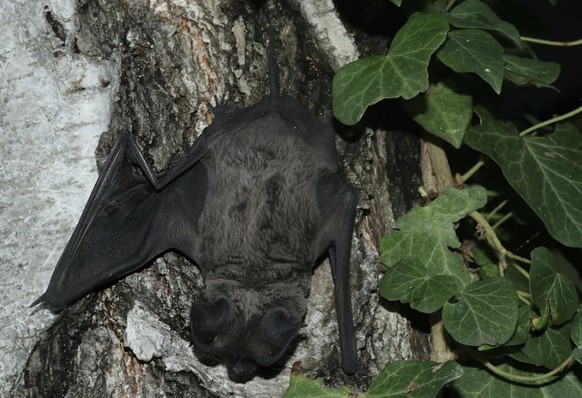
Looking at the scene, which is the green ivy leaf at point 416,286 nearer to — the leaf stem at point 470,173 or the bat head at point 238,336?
the bat head at point 238,336

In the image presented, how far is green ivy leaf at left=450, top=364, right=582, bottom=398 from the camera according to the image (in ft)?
13.7

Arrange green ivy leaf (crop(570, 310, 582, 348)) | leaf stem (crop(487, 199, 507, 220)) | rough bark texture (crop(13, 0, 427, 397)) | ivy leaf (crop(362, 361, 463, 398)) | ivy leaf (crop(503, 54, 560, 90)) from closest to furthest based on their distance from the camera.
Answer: ivy leaf (crop(362, 361, 463, 398)) < green ivy leaf (crop(570, 310, 582, 348)) < rough bark texture (crop(13, 0, 427, 397)) < ivy leaf (crop(503, 54, 560, 90)) < leaf stem (crop(487, 199, 507, 220))

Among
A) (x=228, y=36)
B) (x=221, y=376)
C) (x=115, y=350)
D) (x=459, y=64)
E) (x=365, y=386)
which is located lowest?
(x=365, y=386)

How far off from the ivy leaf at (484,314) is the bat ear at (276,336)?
62 centimetres

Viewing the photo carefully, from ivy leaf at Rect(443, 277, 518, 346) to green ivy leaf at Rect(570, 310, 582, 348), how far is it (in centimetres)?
27

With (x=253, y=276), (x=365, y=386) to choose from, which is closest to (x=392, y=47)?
(x=253, y=276)

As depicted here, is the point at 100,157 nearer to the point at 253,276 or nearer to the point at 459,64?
the point at 253,276

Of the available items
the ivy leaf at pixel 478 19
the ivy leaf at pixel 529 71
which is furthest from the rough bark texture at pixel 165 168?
the ivy leaf at pixel 529 71

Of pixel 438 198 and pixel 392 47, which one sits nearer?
pixel 392 47

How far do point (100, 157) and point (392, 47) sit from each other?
1313mm

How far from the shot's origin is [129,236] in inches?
162

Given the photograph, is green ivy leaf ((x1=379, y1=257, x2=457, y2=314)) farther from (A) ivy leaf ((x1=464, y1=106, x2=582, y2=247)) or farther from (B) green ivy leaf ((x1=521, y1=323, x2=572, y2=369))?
(A) ivy leaf ((x1=464, y1=106, x2=582, y2=247))

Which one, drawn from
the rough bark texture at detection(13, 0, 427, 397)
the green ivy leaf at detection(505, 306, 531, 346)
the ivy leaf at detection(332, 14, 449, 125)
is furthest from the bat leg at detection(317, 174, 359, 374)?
the green ivy leaf at detection(505, 306, 531, 346)

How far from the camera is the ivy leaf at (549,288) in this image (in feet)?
13.0
